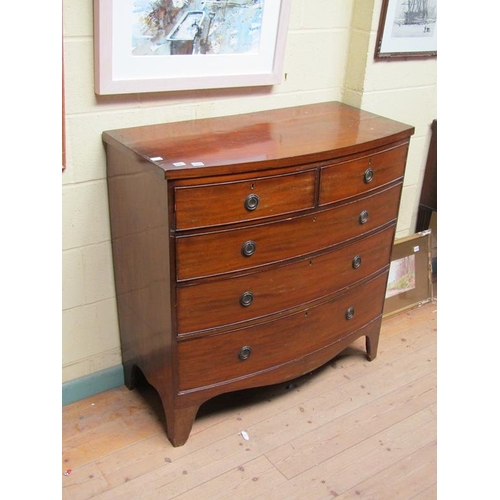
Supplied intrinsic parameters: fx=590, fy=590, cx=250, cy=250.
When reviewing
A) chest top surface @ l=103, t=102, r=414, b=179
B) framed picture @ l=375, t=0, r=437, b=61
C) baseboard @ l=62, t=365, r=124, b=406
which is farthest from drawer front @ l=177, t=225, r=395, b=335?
framed picture @ l=375, t=0, r=437, b=61

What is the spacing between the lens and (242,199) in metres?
1.77

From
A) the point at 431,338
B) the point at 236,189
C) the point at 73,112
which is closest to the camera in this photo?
the point at 236,189

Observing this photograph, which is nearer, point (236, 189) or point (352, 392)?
point (236, 189)

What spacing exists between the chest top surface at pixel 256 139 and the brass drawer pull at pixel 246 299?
426 mm

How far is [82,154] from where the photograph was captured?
6.41ft

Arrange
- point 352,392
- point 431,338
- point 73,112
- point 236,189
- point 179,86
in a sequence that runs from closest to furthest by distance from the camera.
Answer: point 236,189 < point 73,112 < point 179,86 < point 352,392 < point 431,338

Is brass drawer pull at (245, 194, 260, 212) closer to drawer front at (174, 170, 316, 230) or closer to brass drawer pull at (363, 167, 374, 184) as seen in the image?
drawer front at (174, 170, 316, 230)

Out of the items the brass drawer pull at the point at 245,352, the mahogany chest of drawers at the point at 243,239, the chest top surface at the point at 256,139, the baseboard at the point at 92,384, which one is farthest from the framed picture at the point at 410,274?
the baseboard at the point at 92,384

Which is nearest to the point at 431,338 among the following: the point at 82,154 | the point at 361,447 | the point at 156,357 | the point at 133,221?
the point at 361,447

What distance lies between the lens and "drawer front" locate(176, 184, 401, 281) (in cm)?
177

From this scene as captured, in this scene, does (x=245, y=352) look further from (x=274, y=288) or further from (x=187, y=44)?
(x=187, y=44)

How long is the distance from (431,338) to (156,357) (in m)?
1.39

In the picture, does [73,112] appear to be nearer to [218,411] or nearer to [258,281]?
[258,281]

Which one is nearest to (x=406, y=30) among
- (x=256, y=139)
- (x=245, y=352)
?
(x=256, y=139)
